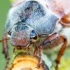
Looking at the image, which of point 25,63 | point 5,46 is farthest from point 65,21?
point 25,63

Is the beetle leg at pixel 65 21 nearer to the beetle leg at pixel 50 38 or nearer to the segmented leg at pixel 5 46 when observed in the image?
the beetle leg at pixel 50 38

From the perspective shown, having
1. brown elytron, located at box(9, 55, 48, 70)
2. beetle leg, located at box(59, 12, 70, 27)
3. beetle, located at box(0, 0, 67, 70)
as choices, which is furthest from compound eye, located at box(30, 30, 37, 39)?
beetle leg, located at box(59, 12, 70, 27)

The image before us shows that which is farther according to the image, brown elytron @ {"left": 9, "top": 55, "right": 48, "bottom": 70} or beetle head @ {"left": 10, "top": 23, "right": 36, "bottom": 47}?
beetle head @ {"left": 10, "top": 23, "right": 36, "bottom": 47}

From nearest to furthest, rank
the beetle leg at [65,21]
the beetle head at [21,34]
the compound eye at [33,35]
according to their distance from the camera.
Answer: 1. the beetle head at [21,34]
2. the compound eye at [33,35]
3. the beetle leg at [65,21]

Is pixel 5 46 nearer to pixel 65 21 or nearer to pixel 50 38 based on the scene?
pixel 50 38

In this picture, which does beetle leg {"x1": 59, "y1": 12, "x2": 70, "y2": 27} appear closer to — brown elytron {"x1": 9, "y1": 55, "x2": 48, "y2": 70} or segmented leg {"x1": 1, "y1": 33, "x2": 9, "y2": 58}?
segmented leg {"x1": 1, "y1": 33, "x2": 9, "y2": 58}

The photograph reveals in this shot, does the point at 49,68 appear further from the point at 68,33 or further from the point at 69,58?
the point at 68,33

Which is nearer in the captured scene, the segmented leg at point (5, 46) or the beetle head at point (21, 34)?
the beetle head at point (21, 34)

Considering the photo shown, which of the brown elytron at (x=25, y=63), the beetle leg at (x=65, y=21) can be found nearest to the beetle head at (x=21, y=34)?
the brown elytron at (x=25, y=63)
